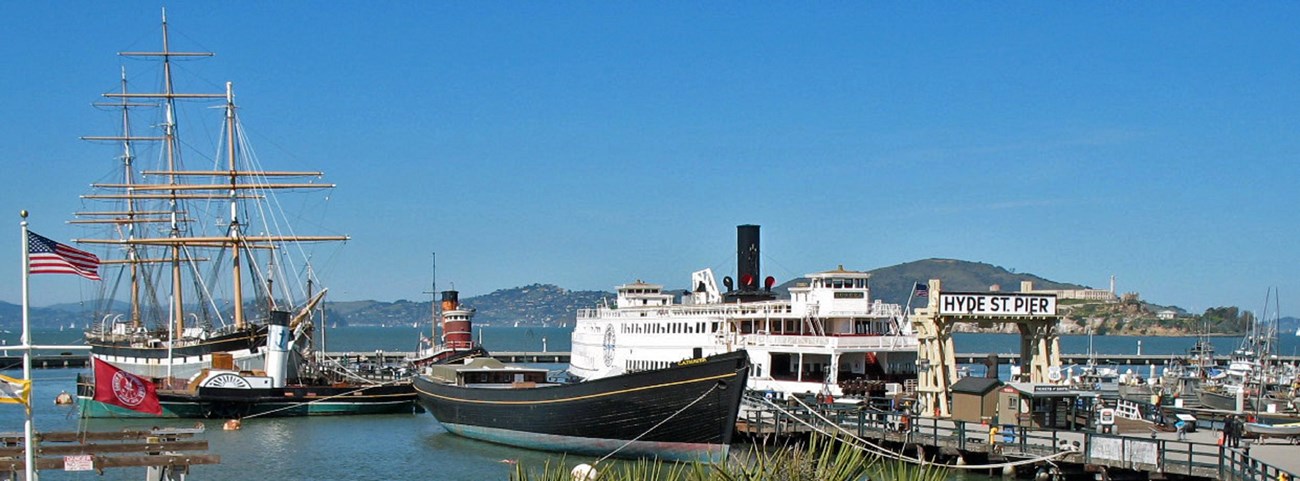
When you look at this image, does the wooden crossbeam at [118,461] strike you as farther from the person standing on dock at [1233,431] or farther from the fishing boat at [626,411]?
the person standing on dock at [1233,431]

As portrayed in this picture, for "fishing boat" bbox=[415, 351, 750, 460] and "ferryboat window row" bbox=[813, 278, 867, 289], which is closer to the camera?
"fishing boat" bbox=[415, 351, 750, 460]

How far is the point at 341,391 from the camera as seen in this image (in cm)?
5725

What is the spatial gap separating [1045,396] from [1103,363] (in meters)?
91.3

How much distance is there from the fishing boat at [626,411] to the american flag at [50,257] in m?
15.9

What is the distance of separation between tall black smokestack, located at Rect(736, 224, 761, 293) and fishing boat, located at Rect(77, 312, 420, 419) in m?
15.7

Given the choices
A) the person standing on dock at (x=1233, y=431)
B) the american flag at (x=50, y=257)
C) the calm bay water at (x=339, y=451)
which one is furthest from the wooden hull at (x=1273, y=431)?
Answer: the american flag at (x=50, y=257)

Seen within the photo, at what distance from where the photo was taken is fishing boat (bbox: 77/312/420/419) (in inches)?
2156

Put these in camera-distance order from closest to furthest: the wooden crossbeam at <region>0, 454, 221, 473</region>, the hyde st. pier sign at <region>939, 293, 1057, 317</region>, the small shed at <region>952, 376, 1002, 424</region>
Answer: the wooden crossbeam at <region>0, 454, 221, 473</region> < the small shed at <region>952, 376, 1002, 424</region> < the hyde st. pier sign at <region>939, 293, 1057, 317</region>

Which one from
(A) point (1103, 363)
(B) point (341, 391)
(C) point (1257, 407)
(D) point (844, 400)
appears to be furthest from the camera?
(A) point (1103, 363)

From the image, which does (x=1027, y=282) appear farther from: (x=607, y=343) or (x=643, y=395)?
(x=607, y=343)

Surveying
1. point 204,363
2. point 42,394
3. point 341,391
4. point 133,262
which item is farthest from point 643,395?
point 133,262

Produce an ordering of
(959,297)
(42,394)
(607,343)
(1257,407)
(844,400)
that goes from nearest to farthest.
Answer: (959,297) → (844,400) → (1257,407) → (607,343) → (42,394)

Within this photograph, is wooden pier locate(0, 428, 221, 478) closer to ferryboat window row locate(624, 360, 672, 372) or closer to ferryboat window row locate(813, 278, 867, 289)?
ferryboat window row locate(813, 278, 867, 289)

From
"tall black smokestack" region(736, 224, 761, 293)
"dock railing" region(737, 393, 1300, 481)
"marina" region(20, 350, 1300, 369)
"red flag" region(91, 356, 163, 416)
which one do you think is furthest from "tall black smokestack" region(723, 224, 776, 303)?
"marina" region(20, 350, 1300, 369)
